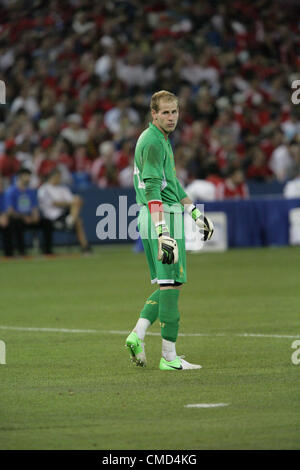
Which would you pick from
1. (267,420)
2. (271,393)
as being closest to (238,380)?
(271,393)

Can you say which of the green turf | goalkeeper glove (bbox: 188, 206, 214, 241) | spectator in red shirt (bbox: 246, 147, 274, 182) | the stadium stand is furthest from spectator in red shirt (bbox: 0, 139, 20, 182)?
goalkeeper glove (bbox: 188, 206, 214, 241)

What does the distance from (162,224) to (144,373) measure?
119cm

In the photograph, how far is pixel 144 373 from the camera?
8.47 metres

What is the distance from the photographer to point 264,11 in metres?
32.2

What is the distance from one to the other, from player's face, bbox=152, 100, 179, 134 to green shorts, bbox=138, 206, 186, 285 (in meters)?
0.71

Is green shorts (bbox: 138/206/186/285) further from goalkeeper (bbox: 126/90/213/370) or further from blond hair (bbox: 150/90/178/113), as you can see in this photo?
blond hair (bbox: 150/90/178/113)

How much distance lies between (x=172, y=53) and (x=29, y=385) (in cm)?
2213

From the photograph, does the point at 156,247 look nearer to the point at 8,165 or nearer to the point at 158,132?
the point at 158,132

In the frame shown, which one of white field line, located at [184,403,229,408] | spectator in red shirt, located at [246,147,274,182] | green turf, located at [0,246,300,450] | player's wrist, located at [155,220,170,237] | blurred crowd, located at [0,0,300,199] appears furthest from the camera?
spectator in red shirt, located at [246,147,274,182]

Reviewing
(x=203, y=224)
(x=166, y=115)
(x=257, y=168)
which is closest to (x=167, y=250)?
(x=203, y=224)

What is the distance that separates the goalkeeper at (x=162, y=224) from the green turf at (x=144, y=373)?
23 cm

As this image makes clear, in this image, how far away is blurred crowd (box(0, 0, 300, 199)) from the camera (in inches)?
999
